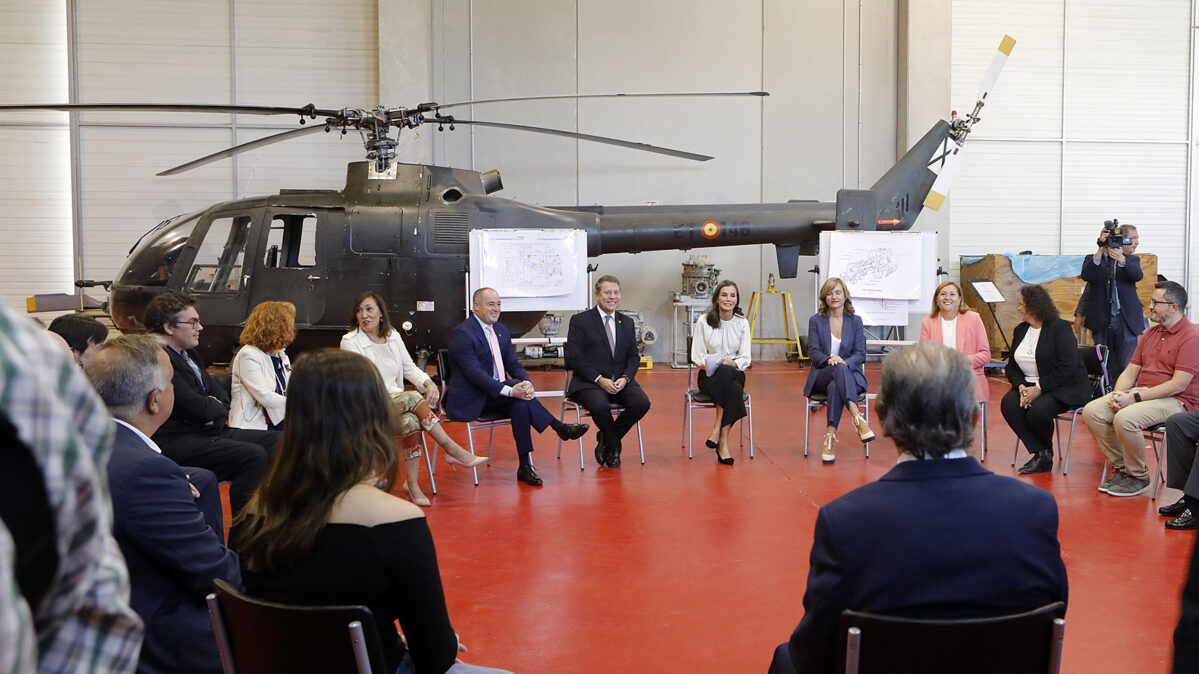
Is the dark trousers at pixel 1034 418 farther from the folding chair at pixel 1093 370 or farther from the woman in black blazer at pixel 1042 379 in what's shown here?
the folding chair at pixel 1093 370

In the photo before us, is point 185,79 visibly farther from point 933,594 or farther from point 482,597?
point 933,594

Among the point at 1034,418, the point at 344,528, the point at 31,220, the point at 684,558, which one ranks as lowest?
the point at 684,558

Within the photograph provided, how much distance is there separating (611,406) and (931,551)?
13.0ft

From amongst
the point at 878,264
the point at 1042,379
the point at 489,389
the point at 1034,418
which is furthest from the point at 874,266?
the point at 489,389

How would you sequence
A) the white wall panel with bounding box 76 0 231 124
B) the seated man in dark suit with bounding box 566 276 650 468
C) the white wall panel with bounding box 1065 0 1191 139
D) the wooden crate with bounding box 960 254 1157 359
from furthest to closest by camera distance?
the white wall panel with bounding box 1065 0 1191 139 → the white wall panel with bounding box 76 0 231 124 → the wooden crate with bounding box 960 254 1157 359 → the seated man in dark suit with bounding box 566 276 650 468

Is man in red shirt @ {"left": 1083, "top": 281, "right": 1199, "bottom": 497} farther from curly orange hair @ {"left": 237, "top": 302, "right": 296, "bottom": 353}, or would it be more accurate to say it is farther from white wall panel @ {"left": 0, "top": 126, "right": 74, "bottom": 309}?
white wall panel @ {"left": 0, "top": 126, "right": 74, "bottom": 309}

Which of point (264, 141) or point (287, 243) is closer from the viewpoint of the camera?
point (264, 141)

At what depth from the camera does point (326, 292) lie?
251 inches

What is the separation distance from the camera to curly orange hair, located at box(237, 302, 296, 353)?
13.5ft

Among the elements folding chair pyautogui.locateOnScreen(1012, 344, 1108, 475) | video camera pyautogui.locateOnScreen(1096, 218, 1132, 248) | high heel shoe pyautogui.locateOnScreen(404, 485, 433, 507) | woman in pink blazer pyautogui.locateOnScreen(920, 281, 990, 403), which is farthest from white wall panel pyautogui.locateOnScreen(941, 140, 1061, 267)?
high heel shoe pyautogui.locateOnScreen(404, 485, 433, 507)

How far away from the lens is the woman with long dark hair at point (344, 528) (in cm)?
155

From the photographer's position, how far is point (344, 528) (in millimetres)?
1562

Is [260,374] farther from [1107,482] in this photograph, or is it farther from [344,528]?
[1107,482]

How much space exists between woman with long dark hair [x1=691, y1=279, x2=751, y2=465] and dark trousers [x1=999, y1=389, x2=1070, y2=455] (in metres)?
1.55
